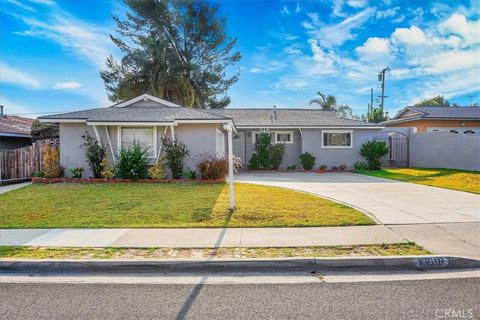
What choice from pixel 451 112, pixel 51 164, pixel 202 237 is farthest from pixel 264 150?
pixel 451 112

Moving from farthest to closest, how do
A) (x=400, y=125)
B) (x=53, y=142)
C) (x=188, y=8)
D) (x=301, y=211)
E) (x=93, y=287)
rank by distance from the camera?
1. (x=188, y=8)
2. (x=400, y=125)
3. (x=53, y=142)
4. (x=301, y=211)
5. (x=93, y=287)

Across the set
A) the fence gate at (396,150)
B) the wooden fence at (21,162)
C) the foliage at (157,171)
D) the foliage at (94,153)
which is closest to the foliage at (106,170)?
the foliage at (94,153)

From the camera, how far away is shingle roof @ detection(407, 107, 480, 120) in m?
22.1

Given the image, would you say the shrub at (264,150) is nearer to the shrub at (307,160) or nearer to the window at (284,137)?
the window at (284,137)

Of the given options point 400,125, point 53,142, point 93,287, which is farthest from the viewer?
point 400,125

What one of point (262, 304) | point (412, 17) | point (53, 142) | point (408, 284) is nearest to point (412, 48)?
point (412, 17)

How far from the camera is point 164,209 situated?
24.6ft

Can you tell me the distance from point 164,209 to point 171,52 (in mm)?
23125

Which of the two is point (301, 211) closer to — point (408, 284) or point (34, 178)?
point (408, 284)

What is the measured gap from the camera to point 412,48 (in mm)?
17672

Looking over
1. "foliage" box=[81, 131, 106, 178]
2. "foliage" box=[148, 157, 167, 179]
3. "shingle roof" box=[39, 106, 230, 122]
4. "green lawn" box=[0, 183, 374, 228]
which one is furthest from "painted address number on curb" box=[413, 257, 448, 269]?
"foliage" box=[81, 131, 106, 178]

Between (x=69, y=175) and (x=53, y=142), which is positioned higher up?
(x=53, y=142)

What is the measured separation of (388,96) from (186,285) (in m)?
40.6

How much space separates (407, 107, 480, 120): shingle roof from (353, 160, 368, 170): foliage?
277 inches
